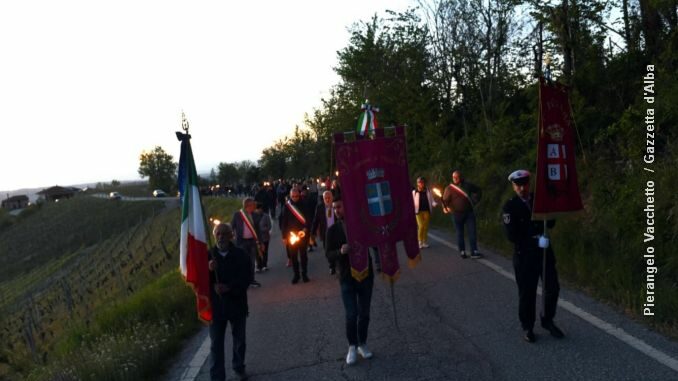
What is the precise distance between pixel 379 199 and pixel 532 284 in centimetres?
191

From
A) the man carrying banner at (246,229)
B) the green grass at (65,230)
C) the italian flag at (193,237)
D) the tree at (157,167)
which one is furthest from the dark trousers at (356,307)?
the tree at (157,167)

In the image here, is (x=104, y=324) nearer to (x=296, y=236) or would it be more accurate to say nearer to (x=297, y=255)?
(x=297, y=255)

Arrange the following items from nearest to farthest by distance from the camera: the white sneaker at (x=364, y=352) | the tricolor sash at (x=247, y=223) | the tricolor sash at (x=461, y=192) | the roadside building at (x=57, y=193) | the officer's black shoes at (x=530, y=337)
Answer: the officer's black shoes at (x=530, y=337) → the white sneaker at (x=364, y=352) → the tricolor sash at (x=247, y=223) → the tricolor sash at (x=461, y=192) → the roadside building at (x=57, y=193)

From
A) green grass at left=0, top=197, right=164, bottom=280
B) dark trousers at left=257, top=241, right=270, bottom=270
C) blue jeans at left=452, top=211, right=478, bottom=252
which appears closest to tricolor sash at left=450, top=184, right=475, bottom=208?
blue jeans at left=452, top=211, right=478, bottom=252

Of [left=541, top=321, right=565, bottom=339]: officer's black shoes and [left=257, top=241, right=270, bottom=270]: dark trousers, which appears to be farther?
[left=257, top=241, right=270, bottom=270]: dark trousers

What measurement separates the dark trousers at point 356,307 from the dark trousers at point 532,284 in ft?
5.40

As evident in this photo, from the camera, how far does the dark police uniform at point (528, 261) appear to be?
20.0 ft

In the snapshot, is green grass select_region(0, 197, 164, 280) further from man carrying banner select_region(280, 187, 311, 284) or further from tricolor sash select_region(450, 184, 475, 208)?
tricolor sash select_region(450, 184, 475, 208)

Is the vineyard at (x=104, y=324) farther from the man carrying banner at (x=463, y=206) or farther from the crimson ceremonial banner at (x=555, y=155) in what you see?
the man carrying banner at (x=463, y=206)

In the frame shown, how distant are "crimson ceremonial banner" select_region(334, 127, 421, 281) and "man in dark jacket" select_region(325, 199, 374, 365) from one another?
178 mm

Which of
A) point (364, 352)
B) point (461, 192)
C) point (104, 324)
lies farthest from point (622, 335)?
point (104, 324)

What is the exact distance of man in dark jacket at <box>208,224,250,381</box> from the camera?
575cm

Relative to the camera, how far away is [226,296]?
586cm

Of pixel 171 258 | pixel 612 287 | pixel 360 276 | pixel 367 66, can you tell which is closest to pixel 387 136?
pixel 360 276
